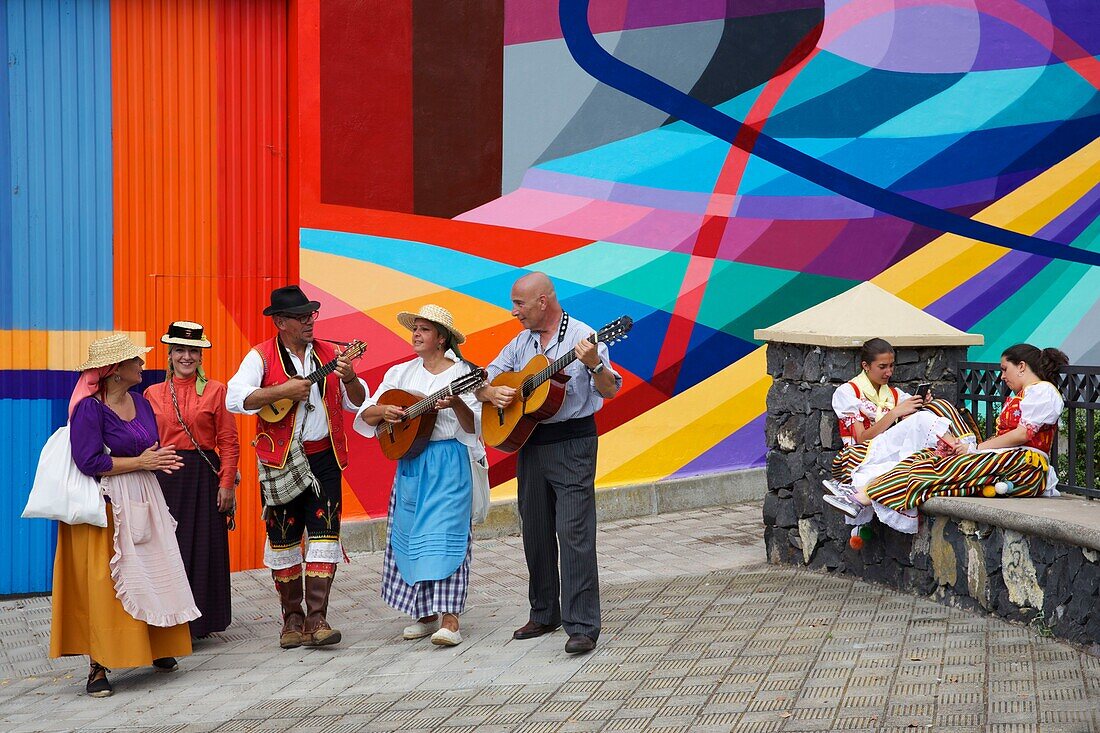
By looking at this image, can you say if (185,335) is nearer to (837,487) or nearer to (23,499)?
(23,499)

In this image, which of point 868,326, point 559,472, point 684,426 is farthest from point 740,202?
point 559,472

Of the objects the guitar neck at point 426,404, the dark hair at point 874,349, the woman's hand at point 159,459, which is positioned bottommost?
the woman's hand at point 159,459

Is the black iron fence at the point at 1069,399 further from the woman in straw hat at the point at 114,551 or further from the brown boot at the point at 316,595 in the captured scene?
the woman in straw hat at the point at 114,551

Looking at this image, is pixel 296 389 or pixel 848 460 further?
pixel 848 460

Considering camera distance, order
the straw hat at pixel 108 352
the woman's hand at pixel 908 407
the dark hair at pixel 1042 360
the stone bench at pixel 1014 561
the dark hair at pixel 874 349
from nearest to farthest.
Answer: the stone bench at pixel 1014 561 → the straw hat at pixel 108 352 → the dark hair at pixel 1042 360 → the woman's hand at pixel 908 407 → the dark hair at pixel 874 349

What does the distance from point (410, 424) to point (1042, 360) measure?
3.29 m

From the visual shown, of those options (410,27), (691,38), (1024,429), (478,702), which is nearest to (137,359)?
(478,702)

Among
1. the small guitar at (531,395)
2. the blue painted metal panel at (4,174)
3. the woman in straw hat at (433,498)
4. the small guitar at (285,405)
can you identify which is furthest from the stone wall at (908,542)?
the blue painted metal panel at (4,174)

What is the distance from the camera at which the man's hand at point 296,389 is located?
6.50 meters

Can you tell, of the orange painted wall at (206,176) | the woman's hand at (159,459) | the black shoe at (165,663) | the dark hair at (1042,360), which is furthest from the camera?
the orange painted wall at (206,176)

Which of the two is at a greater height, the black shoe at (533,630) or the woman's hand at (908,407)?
the woman's hand at (908,407)

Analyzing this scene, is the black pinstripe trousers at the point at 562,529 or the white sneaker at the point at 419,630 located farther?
the white sneaker at the point at 419,630

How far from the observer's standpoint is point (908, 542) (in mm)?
7188

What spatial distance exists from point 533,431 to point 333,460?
1104 millimetres
